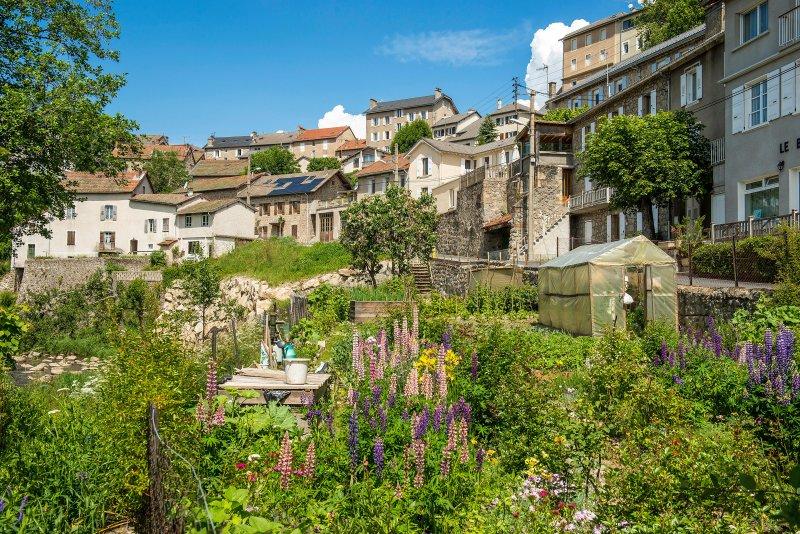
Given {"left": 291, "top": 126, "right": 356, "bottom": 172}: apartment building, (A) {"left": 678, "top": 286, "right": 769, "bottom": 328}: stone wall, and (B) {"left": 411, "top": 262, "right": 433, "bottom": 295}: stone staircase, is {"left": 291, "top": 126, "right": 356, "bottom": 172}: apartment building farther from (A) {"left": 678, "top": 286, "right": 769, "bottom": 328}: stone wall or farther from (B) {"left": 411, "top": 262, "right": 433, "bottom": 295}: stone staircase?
(A) {"left": 678, "top": 286, "right": 769, "bottom": 328}: stone wall

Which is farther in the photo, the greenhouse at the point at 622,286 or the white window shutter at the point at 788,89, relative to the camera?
the white window shutter at the point at 788,89

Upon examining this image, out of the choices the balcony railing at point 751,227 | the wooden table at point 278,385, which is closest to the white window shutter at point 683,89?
the balcony railing at point 751,227

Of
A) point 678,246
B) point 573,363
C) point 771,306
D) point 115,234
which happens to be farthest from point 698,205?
point 115,234

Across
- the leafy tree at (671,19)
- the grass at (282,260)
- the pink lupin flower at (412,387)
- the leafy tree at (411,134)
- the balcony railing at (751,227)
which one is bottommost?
the pink lupin flower at (412,387)

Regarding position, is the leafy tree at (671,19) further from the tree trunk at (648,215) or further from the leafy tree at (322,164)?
the leafy tree at (322,164)

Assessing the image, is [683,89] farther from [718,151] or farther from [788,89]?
[788,89]

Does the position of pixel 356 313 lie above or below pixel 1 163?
below

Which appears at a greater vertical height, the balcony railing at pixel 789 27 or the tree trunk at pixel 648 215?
the balcony railing at pixel 789 27

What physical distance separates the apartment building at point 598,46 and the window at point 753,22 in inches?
2015

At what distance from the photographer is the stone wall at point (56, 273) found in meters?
46.2

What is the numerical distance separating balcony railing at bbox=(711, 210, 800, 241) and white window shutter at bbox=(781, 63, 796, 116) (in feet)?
13.1

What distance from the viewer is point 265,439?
616 cm

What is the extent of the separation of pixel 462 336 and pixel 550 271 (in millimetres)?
9041

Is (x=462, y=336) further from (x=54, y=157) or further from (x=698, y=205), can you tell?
(x=698, y=205)
